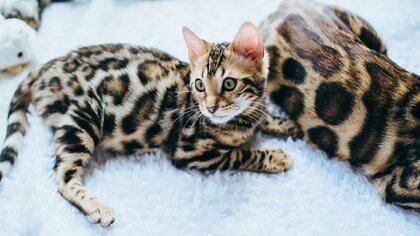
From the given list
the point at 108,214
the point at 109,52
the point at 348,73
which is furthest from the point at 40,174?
the point at 348,73

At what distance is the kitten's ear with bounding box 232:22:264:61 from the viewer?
1642mm

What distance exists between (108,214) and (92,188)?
0.68 ft

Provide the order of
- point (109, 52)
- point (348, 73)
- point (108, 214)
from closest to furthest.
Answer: point (108, 214)
point (348, 73)
point (109, 52)

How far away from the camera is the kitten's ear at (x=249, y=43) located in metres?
1.64

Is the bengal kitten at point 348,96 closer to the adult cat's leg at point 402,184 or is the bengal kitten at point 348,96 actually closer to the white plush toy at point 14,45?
the adult cat's leg at point 402,184

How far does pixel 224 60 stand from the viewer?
1.73 meters

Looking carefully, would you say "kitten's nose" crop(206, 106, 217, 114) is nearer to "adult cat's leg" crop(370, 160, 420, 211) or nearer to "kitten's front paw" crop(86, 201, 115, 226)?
"kitten's front paw" crop(86, 201, 115, 226)

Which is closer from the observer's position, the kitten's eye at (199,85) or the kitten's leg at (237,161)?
the kitten's eye at (199,85)

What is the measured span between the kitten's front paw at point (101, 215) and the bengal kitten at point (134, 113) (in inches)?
2.7

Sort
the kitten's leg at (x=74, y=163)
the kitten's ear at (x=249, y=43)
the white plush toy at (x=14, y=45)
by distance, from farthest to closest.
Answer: the white plush toy at (x=14, y=45), the kitten's leg at (x=74, y=163), the kitten's ear at (x=249, y=43)

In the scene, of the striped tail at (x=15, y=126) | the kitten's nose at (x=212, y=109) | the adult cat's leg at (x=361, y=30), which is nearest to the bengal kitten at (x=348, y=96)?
the adult cat's leg at (x=361, y=30)

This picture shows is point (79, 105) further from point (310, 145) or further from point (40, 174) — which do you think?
point (310, 145)

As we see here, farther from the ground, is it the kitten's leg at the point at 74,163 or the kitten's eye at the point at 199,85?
the kitten's eye at the point at 199,85

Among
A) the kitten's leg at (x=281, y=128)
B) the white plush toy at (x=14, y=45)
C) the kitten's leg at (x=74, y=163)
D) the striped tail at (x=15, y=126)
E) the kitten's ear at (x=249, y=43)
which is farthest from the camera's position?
the white plush toy at (x=14, y=45)
